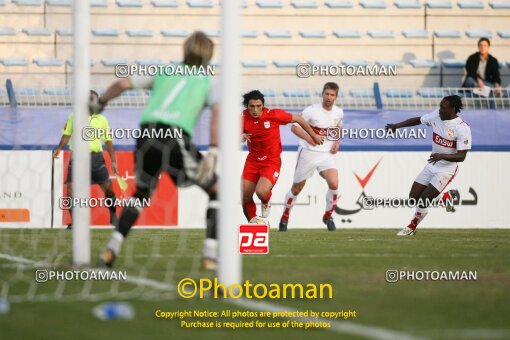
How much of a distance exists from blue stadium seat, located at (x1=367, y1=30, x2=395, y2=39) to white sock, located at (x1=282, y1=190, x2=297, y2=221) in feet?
19.8

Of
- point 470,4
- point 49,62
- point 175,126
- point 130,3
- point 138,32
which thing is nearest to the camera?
point 175,126

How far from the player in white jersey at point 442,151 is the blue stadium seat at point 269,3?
273 inches

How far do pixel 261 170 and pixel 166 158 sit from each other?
6.60 meters

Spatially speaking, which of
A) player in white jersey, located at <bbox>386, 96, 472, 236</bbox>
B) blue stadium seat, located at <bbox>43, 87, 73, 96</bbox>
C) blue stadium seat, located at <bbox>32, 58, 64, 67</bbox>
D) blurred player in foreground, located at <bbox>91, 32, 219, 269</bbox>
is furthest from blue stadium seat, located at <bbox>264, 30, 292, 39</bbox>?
blurred player in foreground, located at <bbox>91, 32, 219, 269</bbox>

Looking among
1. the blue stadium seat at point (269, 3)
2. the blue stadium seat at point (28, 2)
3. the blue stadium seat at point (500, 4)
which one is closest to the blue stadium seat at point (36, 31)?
the blue stadium seat at point (28, 2)

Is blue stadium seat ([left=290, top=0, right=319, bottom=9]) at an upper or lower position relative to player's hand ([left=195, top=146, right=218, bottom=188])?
upper

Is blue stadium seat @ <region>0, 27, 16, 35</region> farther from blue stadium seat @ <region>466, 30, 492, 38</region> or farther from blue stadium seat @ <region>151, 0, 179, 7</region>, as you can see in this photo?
blue stadium seat @ <region>466, 30, 492, 38</region>

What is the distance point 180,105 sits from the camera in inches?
305

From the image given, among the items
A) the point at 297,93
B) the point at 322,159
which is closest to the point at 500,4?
the point at 297,93

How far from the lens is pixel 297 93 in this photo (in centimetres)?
1873

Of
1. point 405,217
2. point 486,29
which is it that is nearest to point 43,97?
point 405,217

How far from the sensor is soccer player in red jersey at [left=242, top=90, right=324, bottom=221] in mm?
14242

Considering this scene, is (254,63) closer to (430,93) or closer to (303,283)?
(430,93)

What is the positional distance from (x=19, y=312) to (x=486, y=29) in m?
17.4
